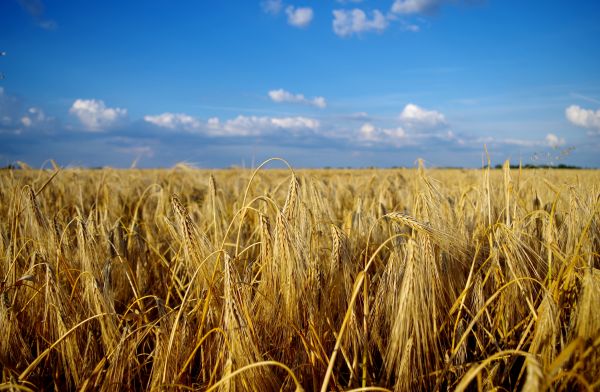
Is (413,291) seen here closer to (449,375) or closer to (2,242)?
(449,375)

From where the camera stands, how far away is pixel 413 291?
124cm

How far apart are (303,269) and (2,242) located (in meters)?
1.91

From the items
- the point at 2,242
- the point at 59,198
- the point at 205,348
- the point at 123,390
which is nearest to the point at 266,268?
the point at 205,348

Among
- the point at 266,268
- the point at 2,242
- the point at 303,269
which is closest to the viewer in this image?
the point at 303,269

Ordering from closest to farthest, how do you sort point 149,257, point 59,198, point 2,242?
point 2,242, point 149,257, point 59,198

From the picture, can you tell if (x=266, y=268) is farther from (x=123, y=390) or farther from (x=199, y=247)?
(x=123, y=390)

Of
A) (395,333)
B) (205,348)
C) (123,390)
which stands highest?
(395,333)

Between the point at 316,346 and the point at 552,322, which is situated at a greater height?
the point at 552,322

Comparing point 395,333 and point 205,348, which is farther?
point 205,348

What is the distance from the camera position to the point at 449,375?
1.40m

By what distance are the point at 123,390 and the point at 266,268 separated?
2.31 ft

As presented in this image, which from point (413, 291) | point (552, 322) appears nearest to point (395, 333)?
point (413, 291)

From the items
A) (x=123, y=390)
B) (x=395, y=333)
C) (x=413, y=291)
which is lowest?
(x=123, y=390)

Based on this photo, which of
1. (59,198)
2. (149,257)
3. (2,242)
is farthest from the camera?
(59,198)
